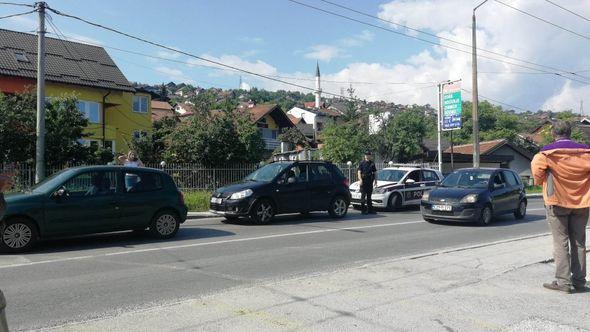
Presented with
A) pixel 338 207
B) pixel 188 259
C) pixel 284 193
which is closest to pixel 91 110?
pixel 338 207

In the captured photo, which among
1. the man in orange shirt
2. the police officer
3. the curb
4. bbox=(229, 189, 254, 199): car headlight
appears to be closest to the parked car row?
bbox=(229, 189, 254, 199): car headlight

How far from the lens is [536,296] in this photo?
19.3 ft

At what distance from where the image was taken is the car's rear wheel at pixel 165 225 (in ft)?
35.3

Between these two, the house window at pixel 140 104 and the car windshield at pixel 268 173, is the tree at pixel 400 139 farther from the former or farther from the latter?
the car windshield at pixel 268 173

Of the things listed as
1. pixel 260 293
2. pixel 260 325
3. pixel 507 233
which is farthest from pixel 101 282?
pixel 507 233

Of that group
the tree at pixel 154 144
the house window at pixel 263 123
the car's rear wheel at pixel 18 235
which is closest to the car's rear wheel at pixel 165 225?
the car's rear wheel at pixel 18 235

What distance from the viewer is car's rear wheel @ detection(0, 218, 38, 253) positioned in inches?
349

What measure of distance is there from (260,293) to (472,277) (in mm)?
2795

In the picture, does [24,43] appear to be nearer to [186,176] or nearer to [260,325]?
[186,176]

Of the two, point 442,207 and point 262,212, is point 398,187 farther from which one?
point 262,212

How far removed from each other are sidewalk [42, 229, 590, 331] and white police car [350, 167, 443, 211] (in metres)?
10.7

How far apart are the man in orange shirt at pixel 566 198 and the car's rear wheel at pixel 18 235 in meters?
7.97

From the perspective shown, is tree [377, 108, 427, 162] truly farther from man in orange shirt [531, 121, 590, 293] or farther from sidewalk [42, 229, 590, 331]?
man in orange shirt [531, 121, 590, 293]

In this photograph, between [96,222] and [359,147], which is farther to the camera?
[359,147]
